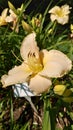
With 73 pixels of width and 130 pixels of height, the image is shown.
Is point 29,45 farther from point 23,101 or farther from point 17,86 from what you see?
point 23,101

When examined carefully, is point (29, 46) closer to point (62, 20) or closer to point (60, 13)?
point (62, 20)

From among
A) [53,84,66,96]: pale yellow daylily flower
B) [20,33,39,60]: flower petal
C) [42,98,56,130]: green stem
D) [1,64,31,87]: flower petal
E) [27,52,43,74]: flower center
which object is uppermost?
[20,33,39,60]: flower petal

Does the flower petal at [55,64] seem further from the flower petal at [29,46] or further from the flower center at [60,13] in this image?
the flower center at [60,13]

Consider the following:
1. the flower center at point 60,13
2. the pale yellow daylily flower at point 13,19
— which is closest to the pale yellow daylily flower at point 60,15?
the flower center at point 60,13

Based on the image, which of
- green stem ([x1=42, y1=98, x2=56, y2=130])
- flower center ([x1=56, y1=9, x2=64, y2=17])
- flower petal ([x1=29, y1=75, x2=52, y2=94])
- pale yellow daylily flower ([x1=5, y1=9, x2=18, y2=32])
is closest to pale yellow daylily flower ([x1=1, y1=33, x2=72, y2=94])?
flower petal ([x1=29, y1=75, x2=52, y2=94])

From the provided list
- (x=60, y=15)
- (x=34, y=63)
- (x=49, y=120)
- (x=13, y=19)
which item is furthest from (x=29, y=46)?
(x=60, y=15)

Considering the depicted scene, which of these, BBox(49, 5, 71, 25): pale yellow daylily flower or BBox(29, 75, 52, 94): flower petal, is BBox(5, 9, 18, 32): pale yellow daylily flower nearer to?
BBox(49, 5, 71, 25): pale yellow daylily flower

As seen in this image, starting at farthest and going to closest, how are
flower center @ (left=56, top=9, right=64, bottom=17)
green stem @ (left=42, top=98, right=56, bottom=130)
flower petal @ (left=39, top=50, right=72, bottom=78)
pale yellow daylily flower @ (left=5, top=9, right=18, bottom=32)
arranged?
flower center @ (left=56, top=9, right=64, bottom=17) < pale yellow daylily flower @ (left=5, top=9, right=18, bottom=32) < green stem @ (left=42, top=98, right=56, bottom=130) < flower petal @ (left=39, top=50, right=72, bottom=78)

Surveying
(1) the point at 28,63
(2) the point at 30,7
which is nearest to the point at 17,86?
(1) the point at 28,63
